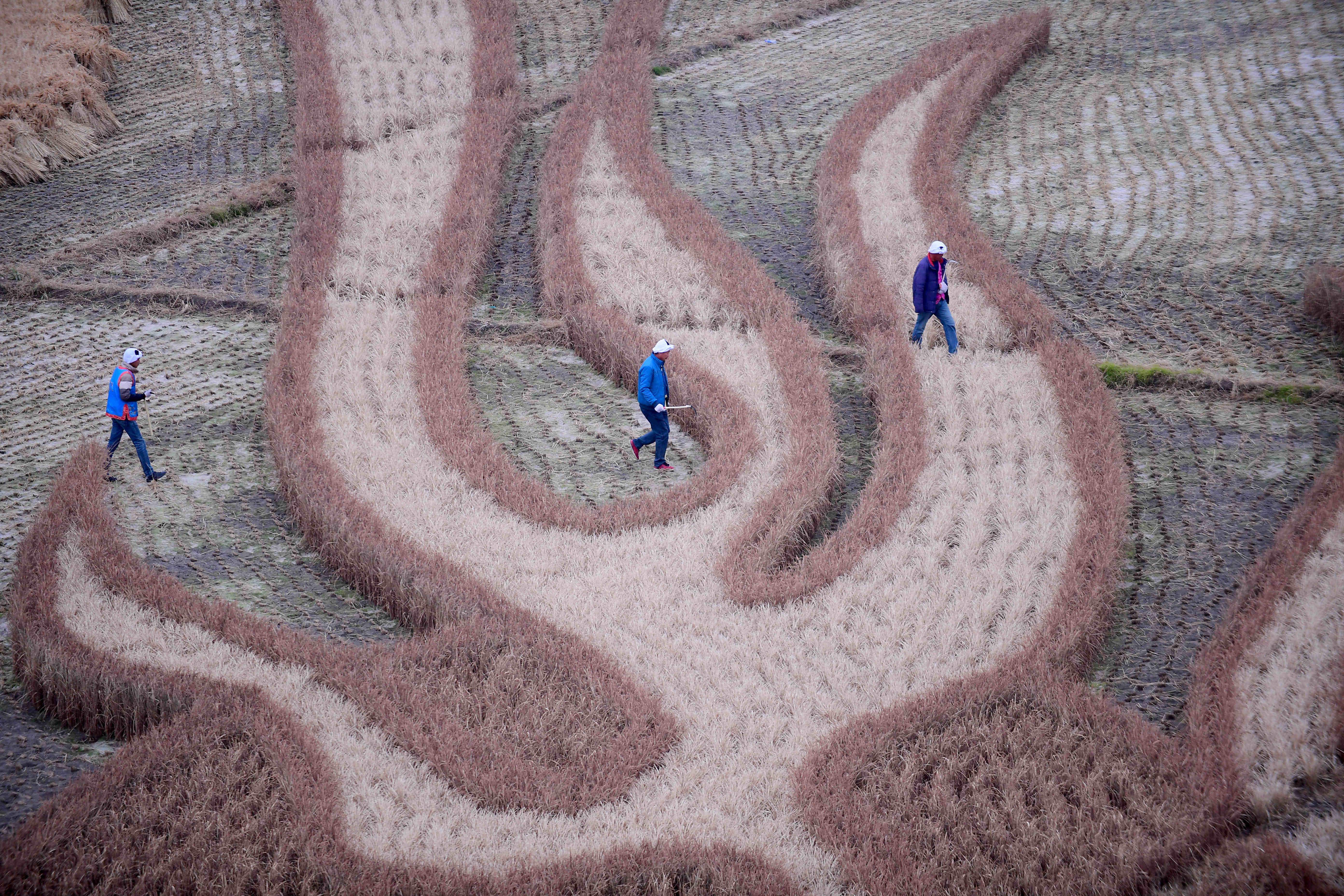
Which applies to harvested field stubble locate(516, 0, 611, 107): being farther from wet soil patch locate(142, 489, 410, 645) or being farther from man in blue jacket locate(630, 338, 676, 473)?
wet soil patch locate(142, 489, 410, 645)

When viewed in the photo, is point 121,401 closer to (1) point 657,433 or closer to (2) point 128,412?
(2) point 128,412

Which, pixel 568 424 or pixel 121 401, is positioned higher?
pixel 121 401

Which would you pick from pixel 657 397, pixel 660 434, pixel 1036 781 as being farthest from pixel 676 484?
pixel 1036 781

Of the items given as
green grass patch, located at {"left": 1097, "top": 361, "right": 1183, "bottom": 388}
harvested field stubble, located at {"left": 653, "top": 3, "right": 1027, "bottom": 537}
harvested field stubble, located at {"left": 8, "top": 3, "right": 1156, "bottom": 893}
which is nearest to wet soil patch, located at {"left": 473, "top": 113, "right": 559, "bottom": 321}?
harvested field stubble, located at {"left": 8, "top": 3, "right": 1156, "bottom": 893}

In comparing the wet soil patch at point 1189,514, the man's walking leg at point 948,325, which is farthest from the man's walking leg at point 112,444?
the wet soil patch at point 1189,514

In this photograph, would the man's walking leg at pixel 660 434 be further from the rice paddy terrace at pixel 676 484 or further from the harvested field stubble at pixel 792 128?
the harvested field stubble at pixel 792 128

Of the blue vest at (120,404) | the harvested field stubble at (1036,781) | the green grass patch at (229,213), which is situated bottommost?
the harvested field stubble at (1036,781)

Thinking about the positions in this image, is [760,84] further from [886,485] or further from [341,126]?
[886,485]
